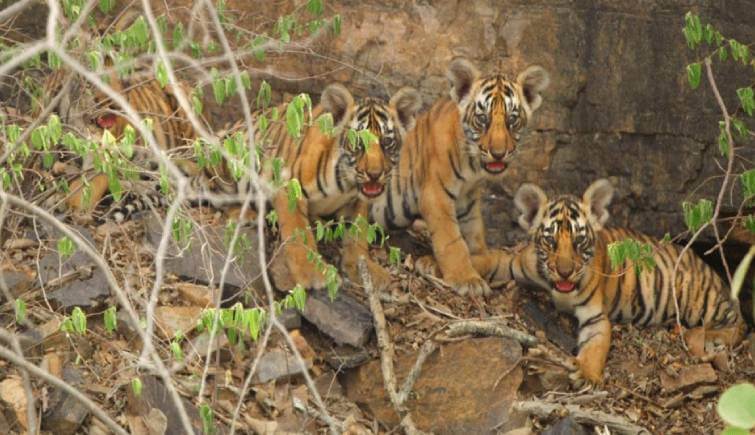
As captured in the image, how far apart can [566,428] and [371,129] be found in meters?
1.81

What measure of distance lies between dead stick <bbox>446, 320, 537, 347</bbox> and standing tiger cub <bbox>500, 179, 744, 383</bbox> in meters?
0.35

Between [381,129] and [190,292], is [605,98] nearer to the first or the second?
[381,129]

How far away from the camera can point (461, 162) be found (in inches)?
297

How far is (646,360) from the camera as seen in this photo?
765 cm

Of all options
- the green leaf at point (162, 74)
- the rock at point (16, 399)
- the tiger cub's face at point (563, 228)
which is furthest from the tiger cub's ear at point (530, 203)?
the green leaf at point (162, 74)

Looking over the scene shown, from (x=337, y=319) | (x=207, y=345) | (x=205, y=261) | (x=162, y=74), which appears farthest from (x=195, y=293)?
(x=162, y=74)

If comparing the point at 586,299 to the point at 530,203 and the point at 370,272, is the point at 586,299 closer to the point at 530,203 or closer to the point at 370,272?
the point at 530,203

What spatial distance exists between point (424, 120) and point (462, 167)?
1.60 ft

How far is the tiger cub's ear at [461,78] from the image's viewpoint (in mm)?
7578

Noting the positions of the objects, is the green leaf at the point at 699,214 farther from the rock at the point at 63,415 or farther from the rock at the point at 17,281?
the rock at the point at 17,281

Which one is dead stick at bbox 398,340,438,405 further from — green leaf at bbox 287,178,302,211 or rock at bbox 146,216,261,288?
green leaf at bbox 287,178,302,211

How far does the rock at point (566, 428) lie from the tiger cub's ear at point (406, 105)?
1776 millimetres

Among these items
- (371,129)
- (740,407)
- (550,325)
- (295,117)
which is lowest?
(550,325)

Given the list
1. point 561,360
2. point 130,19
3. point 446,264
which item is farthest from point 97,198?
point 561,360
